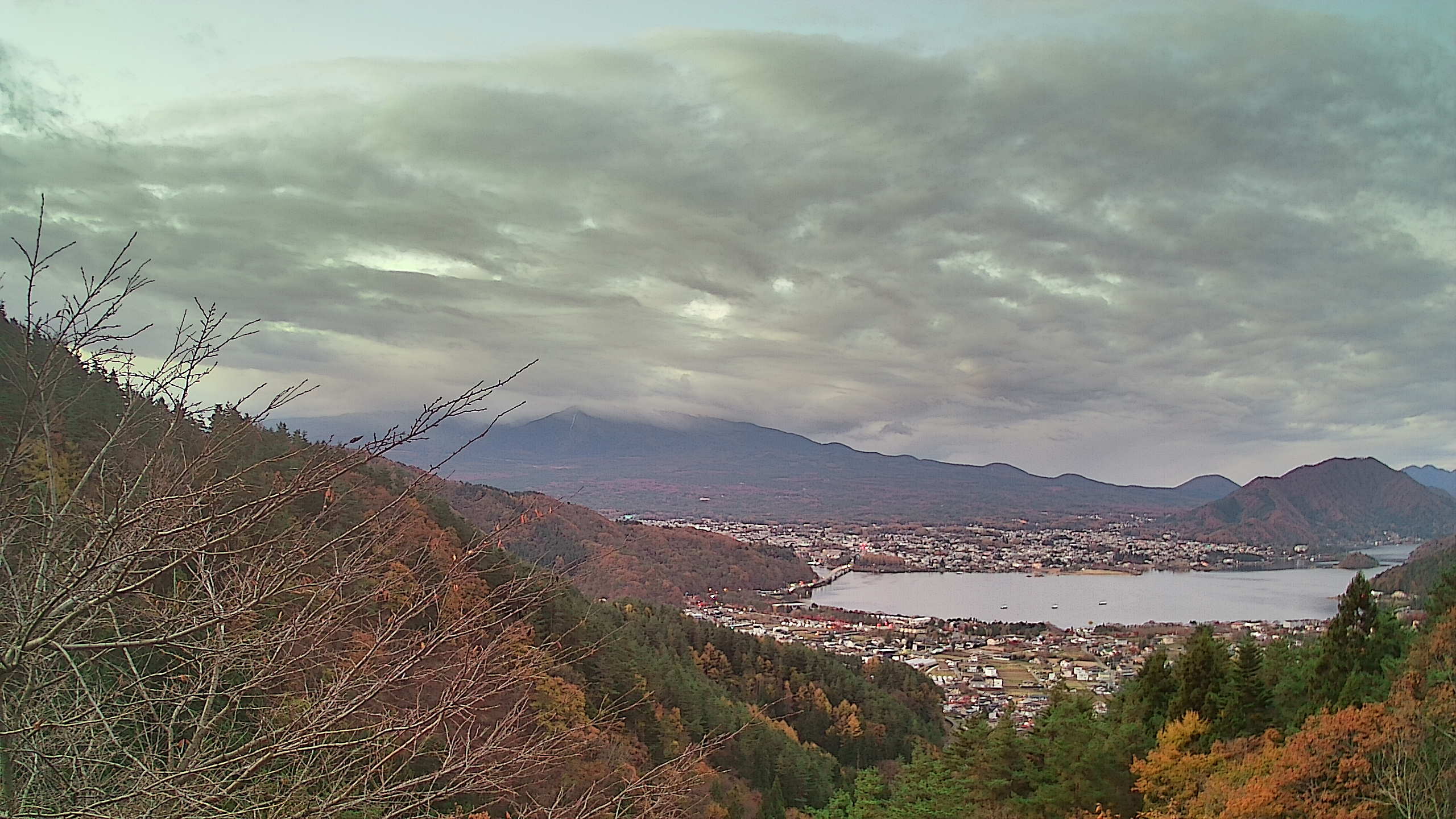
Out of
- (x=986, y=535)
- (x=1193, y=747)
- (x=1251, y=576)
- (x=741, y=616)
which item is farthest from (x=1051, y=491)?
(x=1193, y=747)

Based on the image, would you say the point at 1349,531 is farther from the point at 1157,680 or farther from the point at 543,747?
the point at 543,747

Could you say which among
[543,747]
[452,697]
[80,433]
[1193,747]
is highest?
[80,433]

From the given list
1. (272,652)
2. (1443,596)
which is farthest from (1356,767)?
(272,652)

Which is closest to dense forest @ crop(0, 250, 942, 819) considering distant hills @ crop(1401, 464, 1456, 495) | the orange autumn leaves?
the orange autumn leaves

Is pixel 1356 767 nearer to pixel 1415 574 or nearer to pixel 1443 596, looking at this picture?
pixel 1443 596

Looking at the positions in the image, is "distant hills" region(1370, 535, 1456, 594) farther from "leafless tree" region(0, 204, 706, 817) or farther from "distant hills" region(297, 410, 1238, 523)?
"distant hills" region(297, 410, 1238, 523)
